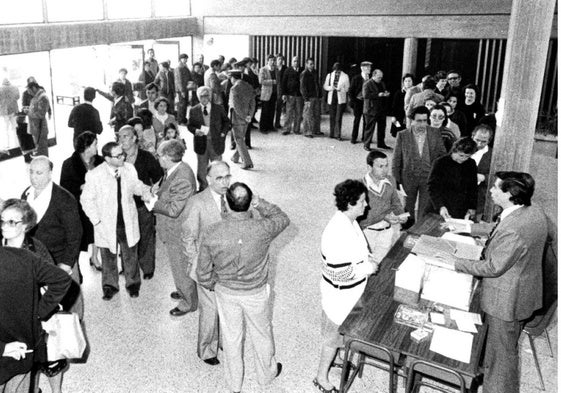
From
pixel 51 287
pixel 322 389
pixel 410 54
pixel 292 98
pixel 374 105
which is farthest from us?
pixel 410 54

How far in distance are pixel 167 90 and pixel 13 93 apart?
13.3 ft

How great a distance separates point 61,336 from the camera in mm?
3609

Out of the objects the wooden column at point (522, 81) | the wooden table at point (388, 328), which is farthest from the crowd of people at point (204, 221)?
the wooden column at point (522, 81)

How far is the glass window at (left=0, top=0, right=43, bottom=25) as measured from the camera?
34.0 feet

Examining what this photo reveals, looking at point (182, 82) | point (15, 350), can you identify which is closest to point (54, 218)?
point (15, 350)

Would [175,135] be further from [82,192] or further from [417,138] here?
[417,138]

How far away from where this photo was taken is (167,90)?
14.0 meters

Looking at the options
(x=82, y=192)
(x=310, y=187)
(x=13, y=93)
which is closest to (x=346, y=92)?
(x=310, y=187)

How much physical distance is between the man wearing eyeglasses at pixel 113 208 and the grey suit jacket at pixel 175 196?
37 cm

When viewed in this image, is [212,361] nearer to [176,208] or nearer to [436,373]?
[176,208]

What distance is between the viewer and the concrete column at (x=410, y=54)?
13.7 meters

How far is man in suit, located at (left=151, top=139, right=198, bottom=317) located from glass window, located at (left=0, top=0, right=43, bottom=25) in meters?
7.14

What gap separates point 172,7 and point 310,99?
227 inches

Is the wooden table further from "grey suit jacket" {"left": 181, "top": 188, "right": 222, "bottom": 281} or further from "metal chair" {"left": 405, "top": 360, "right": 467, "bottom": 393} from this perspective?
"grey suit jacket" {"left": 181, "top": 188, "right": 222, "bottom": 281}
